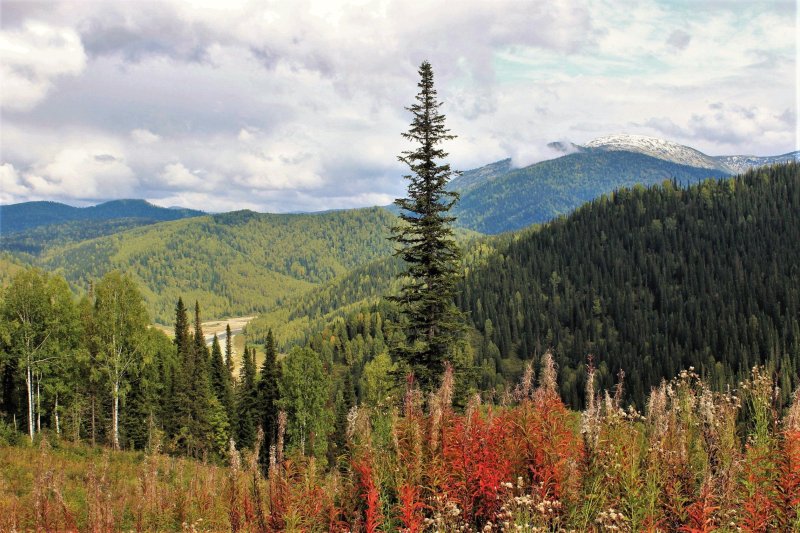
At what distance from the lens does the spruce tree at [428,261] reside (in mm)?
25266

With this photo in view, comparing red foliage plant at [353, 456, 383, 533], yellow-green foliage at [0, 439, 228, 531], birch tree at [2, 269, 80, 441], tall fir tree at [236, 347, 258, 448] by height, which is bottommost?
tall fir tree at [236, 347, 258, 448]

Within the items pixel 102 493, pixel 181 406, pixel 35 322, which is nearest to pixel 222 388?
pixel 181 406

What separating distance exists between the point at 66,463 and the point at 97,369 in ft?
49.7

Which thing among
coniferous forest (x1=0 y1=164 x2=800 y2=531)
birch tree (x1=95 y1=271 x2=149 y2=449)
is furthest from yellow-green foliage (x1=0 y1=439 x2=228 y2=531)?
birch tree (x1=95 y1=271 x2=149 y2=449)

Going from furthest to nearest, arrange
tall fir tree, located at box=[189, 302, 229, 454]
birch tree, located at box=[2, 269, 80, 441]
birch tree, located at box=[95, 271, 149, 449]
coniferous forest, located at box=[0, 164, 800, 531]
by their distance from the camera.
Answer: tall fir tree, located at box=[189, 302, 229, 454] → birch tree, located at box=[95, 271, 149, 449] → birch tree, located at box=[2, 269, 80, 441] → coniferous forest, located at box=[0, 164, 800, 531]

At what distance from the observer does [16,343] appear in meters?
37.3

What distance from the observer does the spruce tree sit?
995 inches

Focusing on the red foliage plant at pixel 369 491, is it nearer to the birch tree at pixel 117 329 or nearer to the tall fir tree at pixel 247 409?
the birch tree at pixel 117 329

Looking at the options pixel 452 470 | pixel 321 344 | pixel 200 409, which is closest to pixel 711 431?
pixel 452 470

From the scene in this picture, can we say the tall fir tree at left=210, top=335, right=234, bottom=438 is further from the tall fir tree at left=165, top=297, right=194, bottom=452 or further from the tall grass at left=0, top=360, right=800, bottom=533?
the tall grass at left=0, top=360, right=800, bottom=533

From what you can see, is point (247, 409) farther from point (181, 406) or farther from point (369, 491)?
point (369, 491)

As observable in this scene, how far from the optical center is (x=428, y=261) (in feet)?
84.5

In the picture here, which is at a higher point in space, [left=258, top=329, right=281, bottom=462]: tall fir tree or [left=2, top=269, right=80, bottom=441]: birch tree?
[left=2, top=269, right=80, bottom=441]: birch tree

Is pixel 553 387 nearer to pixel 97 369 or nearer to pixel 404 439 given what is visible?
pixel 404 439
